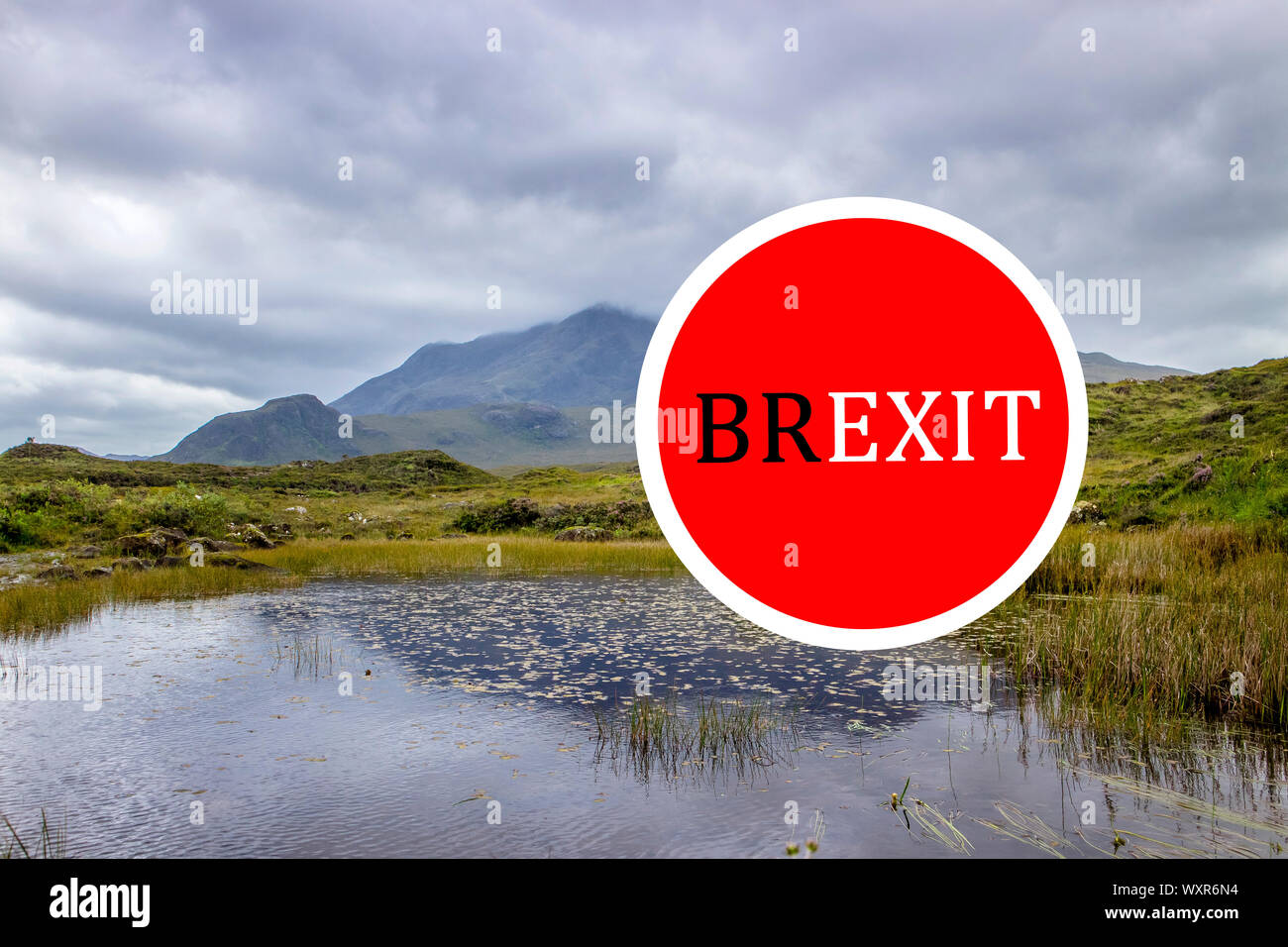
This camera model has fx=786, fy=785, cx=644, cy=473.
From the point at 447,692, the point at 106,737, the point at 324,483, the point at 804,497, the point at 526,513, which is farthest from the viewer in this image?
the point at 324,483

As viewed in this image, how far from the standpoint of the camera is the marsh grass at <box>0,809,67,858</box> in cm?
568

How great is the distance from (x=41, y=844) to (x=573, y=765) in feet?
13.9

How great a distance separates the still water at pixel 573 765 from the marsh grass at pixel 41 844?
0.31 ft

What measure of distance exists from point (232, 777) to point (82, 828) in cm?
125

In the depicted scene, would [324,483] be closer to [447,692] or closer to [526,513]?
[526,513]

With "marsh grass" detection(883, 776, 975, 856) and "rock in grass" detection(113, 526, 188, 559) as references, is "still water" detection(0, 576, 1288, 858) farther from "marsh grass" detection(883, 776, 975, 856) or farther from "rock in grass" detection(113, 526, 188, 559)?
"rock in grass" detection(113, 526, 188, 559)

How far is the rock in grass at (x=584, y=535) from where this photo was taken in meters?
35.2

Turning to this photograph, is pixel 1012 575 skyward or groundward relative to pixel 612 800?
skyward

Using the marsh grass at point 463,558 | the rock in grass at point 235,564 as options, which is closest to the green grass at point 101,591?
the rock in grass at point 235,564

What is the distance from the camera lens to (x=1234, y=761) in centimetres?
740

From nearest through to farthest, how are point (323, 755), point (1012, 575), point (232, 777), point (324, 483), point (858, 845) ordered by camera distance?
point (858, 845)
point (232, 777)
point (323, 755)
point (1012, 575)
point (324, 483)

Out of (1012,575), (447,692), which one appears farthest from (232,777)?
(1012,575)

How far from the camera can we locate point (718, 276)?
9.84 m

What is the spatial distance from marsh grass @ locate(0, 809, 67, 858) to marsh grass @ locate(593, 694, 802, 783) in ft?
14.4
